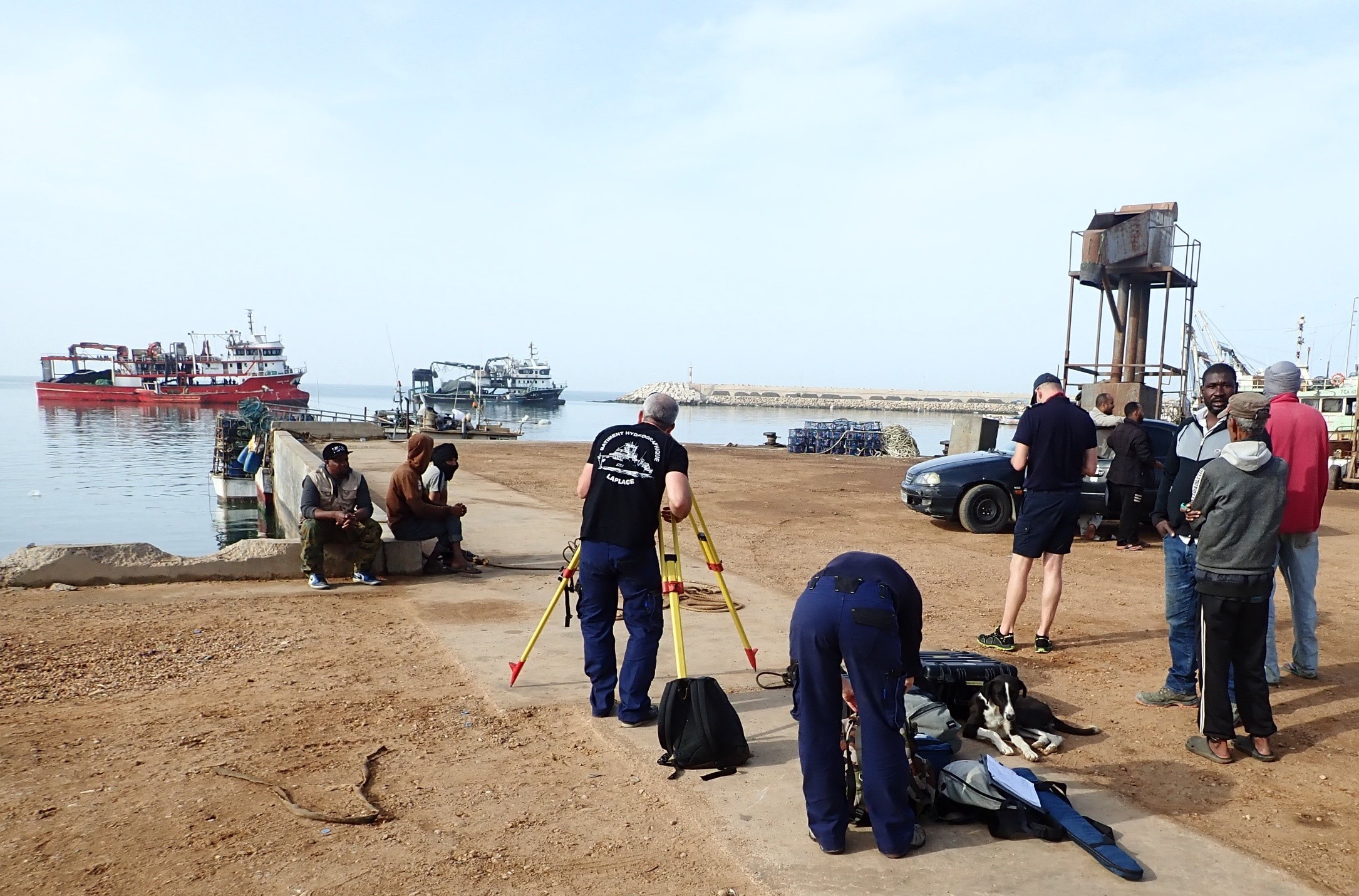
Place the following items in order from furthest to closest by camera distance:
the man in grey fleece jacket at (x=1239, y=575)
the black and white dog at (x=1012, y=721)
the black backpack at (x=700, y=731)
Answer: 1. the black and white dog at (x=1012, y=721)
2. the man in grey fleece jacket at (x=1239, y=575)
3. the black backpack at (x=700, y=731)

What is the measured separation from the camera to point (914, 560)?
9828 millimetres

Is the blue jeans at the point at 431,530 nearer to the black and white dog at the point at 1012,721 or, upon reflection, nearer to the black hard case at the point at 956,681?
the black hard case at the point at 956,681

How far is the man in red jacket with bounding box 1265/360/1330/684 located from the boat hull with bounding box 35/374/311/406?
83250 millimetres

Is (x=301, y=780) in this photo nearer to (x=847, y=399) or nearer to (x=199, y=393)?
(x=199, y=393)


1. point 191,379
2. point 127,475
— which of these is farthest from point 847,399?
point 127,475

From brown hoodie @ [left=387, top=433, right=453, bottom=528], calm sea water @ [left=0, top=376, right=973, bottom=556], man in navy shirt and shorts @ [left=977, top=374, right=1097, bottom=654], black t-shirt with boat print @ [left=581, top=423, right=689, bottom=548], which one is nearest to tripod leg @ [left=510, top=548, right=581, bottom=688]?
black t-shirt with boat print @ [left=581, top=423, right=689, bottom=548]

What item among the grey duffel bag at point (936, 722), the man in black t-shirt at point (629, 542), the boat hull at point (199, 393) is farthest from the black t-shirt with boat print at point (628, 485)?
the boat hull at point (199, 393)

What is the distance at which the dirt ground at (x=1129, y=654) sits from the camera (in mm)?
3820

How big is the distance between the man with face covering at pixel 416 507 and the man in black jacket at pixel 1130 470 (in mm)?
7575

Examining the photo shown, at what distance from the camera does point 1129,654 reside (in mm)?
6297

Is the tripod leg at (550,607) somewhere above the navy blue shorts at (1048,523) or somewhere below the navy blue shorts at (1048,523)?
below

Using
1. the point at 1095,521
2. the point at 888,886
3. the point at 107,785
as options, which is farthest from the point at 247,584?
the point at 1095,521

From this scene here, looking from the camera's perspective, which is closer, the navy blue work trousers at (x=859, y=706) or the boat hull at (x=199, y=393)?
the navy blue work trousers at (x=859, y=706)

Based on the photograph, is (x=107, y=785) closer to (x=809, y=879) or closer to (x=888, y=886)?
(x=809, y=879)
